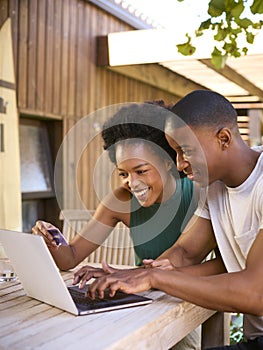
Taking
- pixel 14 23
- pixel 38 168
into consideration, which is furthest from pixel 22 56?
pixel 38 168

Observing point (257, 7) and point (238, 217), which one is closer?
point (257, 7)

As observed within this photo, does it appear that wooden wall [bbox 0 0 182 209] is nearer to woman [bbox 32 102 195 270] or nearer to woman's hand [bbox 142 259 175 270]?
woman [bbox 32 102 195 270]

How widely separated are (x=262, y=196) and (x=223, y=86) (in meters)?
5.84

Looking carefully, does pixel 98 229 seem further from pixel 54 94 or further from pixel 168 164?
pixel 54 94

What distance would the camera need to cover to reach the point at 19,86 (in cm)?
459

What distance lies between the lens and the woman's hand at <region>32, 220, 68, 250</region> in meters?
2.00

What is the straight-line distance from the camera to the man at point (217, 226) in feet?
4.71

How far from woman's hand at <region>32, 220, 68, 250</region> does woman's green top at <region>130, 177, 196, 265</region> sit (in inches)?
15.8

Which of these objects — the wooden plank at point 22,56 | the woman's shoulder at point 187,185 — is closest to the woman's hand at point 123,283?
the woman's shoulder at point 187,185

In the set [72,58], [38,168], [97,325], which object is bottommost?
[97,325]

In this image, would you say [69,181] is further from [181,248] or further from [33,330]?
[33,330]

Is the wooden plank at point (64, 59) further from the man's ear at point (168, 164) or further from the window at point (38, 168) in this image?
the man's ear at point (168, 164)

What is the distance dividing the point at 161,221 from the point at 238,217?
0.75 m

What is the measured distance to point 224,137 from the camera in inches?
64.7
